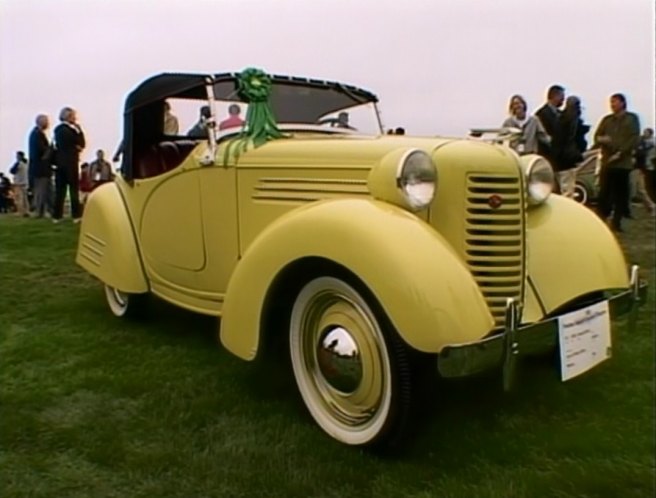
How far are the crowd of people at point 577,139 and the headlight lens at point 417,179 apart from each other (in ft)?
15.3

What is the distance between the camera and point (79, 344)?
12.5 feet

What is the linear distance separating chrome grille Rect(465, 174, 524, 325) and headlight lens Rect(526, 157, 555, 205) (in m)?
0.39

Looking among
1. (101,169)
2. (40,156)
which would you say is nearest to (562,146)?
(40,156)

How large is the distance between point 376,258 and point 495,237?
60 cm

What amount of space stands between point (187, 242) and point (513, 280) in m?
1.80

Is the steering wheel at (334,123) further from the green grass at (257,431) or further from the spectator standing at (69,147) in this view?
the spectator standing at (69,147)

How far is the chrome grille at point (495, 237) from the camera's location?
2.67m

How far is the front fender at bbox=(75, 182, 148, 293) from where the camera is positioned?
410cm

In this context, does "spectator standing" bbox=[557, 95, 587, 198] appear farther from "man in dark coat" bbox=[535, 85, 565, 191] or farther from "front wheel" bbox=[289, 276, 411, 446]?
"front wheel" bbox=[289, 276, 411, 446]

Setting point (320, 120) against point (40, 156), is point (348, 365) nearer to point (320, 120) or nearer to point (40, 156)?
point (320, 120)

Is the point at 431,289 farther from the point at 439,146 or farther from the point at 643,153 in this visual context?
the point at 643,153

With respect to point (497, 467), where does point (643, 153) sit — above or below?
above

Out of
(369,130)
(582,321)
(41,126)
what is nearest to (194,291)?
(369,130)

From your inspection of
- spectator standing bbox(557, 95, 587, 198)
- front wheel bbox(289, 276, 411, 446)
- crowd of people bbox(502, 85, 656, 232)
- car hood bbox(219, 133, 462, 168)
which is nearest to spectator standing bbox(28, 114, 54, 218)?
crowd of people bbox(502, 85, 656, 232)
